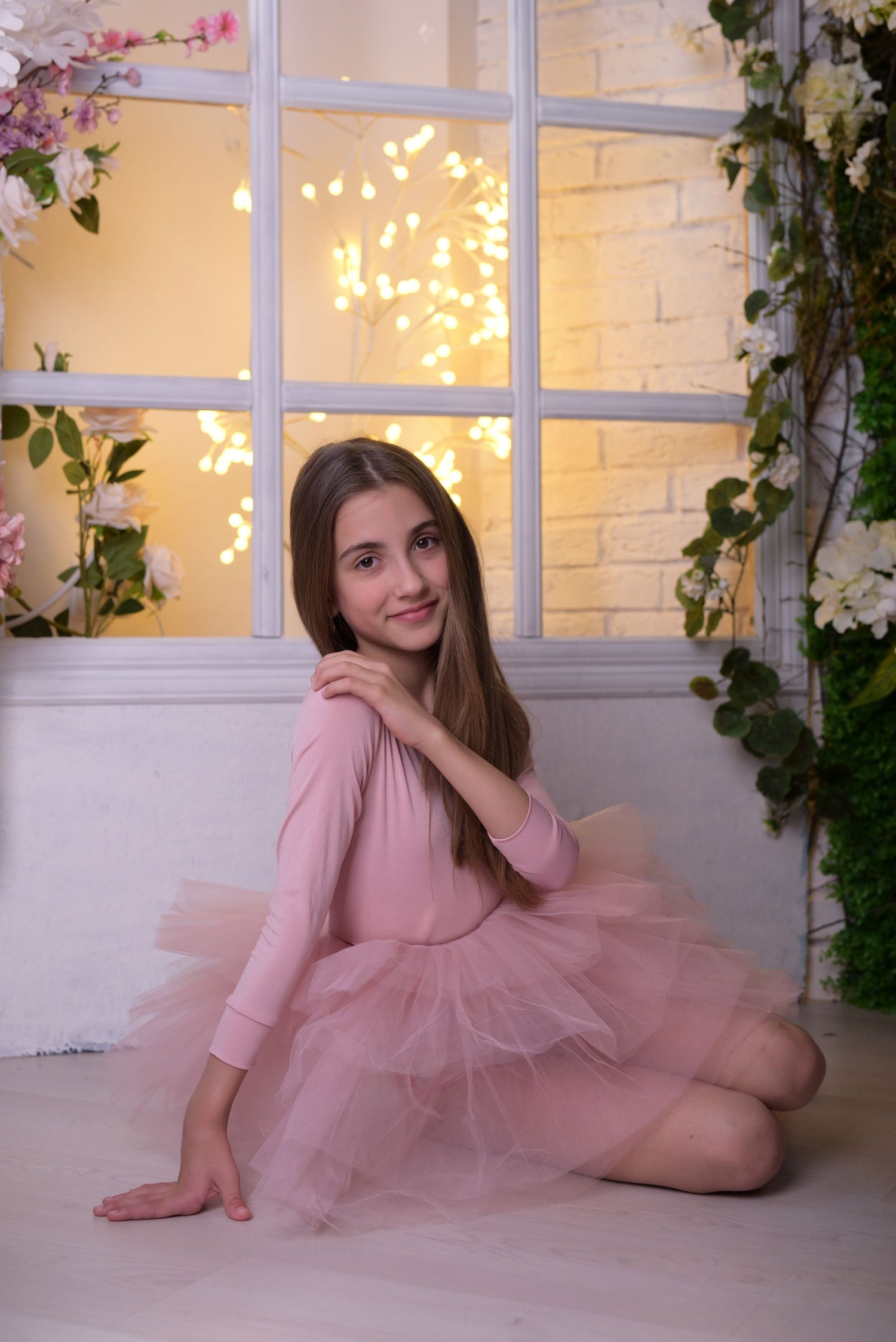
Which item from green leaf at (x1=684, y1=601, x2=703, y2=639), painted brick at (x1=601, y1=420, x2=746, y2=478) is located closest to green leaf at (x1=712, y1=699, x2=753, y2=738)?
green leaf at (x1=684, y1=601, x2=703, y2=639)

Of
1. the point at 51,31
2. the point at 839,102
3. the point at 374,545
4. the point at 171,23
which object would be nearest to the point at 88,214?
the point at 51,31

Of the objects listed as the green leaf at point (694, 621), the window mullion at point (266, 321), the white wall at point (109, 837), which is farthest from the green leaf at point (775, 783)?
the window mullion at point (266, 321)

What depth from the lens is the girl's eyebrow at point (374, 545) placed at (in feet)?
4.94

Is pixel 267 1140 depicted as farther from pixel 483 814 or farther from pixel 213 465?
pixel 213 465

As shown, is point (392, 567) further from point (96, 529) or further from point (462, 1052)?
point (96, 529)

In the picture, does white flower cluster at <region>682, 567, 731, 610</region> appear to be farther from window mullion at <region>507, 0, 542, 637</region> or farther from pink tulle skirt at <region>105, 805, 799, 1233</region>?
pink tulle skirt at <region>105, 805, 799, 1233</region>

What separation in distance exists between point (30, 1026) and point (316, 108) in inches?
63.0

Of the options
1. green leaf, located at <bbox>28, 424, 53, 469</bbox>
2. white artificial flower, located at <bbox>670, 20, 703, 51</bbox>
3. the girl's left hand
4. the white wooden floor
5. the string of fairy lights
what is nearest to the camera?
the white wooden floor

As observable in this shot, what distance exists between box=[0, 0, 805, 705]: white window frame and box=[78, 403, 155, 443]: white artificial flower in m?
0.03

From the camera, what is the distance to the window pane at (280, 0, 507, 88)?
92.5 inches

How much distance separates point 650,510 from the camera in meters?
2.46

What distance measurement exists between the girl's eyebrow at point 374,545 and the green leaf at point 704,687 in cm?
85

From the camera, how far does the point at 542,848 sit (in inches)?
57.2

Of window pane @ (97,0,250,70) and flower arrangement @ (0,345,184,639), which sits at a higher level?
window pane @ (97,0,250,70)
